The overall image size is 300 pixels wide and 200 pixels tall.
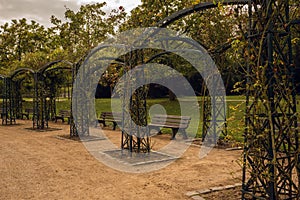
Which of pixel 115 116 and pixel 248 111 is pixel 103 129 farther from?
pixel 248 111

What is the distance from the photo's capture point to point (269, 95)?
3785 millimetres

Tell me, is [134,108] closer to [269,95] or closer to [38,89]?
[269,95]

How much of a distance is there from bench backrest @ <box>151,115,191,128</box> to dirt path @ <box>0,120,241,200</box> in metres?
1.51

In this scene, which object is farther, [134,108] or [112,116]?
[112,116]

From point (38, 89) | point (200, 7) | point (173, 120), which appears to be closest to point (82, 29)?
point (38, 89)

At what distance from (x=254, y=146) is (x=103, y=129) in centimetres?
985

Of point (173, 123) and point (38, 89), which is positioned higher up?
point (38, 89)

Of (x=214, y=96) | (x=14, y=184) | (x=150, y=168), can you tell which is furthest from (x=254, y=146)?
(x=214, y=96)

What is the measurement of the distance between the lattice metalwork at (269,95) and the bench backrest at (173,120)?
6179mm

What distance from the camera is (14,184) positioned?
5723mm

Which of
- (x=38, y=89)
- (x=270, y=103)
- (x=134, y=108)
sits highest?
(x=38, y=89)

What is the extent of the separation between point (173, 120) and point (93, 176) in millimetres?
5105

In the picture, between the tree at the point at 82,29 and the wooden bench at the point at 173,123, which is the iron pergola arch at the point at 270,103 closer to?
the wooden bench at the point at 173,123

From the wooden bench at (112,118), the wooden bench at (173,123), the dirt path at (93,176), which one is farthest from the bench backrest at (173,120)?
the wooden bench at (112,118)
